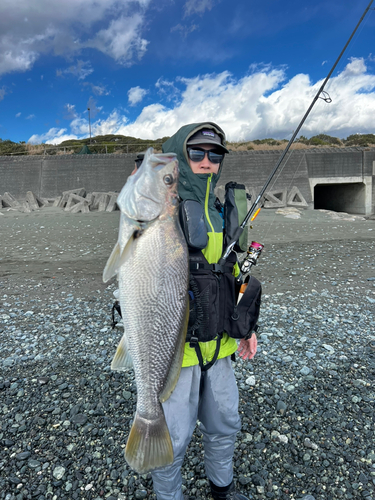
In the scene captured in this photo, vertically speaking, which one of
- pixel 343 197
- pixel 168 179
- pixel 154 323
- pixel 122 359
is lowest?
pixel 122 359

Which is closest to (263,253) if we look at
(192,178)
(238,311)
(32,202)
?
(238,311)

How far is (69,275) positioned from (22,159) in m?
17.4

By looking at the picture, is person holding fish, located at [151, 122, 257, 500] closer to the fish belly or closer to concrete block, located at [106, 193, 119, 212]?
the fish belly

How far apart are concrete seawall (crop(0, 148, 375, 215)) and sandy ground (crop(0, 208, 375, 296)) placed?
4823mm

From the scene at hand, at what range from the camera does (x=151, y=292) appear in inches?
71.5

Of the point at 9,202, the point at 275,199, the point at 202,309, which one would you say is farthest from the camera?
the point at 9,202

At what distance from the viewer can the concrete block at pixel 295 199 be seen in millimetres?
19830

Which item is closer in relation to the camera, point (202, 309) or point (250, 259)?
point (202, 309)

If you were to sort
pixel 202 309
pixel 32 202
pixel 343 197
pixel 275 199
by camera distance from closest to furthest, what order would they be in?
pixel 202 309, pixel 32 202, pixel 275 199, pixel 343 197

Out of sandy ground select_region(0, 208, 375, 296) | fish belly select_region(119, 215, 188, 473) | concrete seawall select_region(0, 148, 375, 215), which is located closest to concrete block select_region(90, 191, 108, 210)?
sandy ground select_region(0, 208, 375, 296)

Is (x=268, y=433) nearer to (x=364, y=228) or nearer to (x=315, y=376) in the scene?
(x=315, y=376)

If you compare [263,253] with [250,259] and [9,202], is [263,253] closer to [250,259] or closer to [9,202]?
[250,259]

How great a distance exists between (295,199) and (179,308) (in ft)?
66.2

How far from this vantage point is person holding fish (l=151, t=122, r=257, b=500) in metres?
2.16
